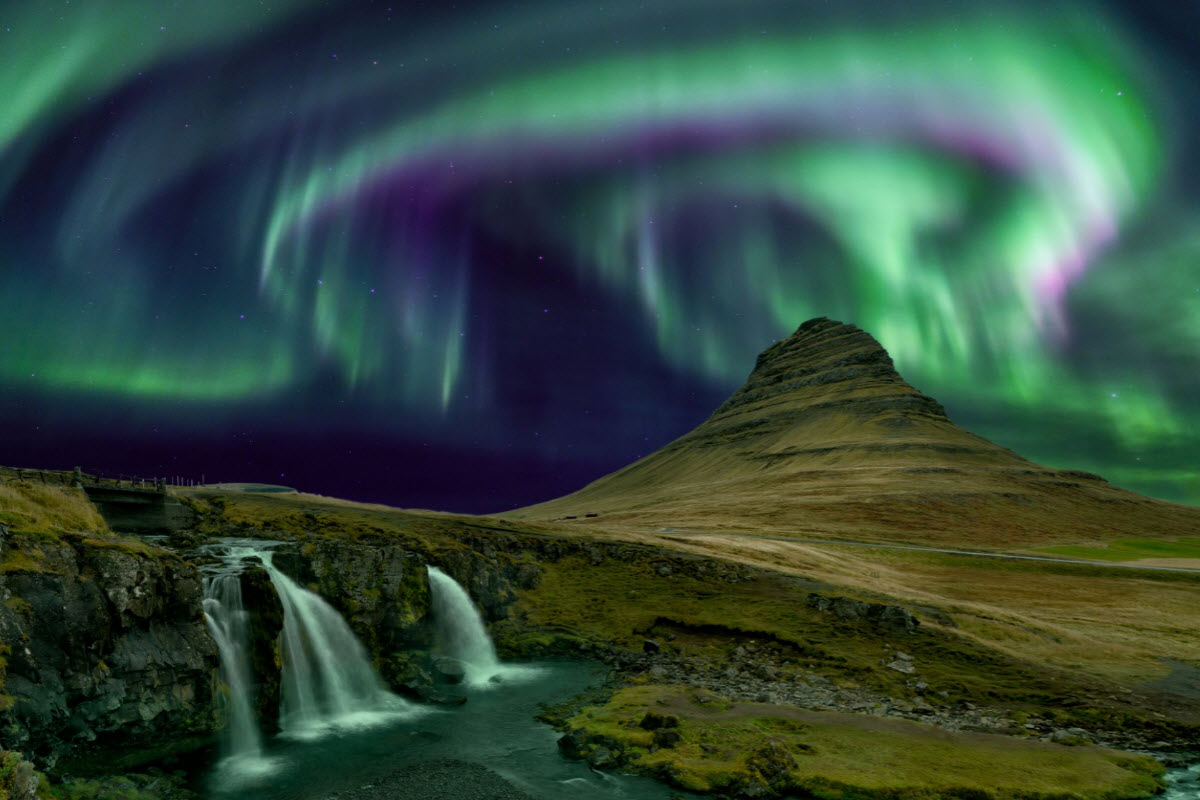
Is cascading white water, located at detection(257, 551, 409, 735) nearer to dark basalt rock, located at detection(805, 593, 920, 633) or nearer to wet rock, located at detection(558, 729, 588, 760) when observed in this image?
wet rock, located at detection(558, 729, 588, 760)

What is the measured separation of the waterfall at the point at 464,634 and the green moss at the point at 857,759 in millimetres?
12143

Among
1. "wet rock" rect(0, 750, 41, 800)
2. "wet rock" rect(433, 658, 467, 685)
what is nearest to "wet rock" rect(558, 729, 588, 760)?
"wet rock" rect(433, 658, 467, 685)

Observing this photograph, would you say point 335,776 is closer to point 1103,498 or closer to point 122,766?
point 122,766

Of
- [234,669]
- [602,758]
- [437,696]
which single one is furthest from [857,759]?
[234,669]

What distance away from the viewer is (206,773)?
23922 millimetres

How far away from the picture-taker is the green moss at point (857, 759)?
73.3 ft

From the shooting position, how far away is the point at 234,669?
95.4ft

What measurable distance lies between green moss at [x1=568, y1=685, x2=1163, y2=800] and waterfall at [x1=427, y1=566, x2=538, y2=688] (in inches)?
478

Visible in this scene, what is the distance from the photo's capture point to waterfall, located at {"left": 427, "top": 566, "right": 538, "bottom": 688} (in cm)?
4100

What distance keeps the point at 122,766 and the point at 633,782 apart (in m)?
20.0

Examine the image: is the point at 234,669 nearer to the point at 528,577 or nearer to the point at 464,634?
the point at 464,634

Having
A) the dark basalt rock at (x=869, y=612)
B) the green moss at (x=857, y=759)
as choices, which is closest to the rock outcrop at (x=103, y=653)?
the green moss at (x=857, y=759)

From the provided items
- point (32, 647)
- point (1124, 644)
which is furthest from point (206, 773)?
point (1124, 644)

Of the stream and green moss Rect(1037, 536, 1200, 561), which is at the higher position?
the stream
